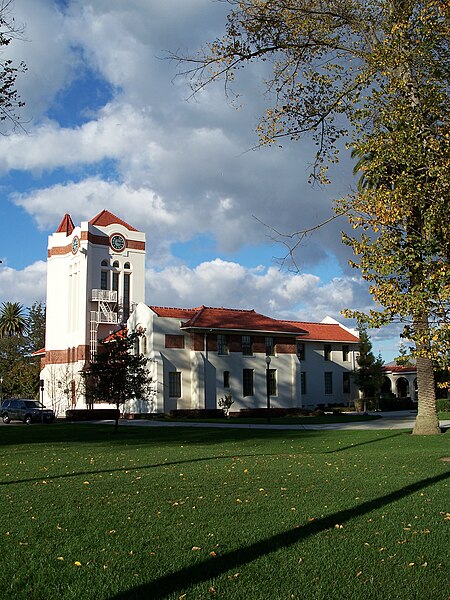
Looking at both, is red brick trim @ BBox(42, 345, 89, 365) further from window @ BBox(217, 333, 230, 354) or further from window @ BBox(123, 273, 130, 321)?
window @ BBox(217, 333, 230, 354)

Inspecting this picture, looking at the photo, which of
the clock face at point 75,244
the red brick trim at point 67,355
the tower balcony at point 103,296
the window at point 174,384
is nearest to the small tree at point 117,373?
the window at point 174,384

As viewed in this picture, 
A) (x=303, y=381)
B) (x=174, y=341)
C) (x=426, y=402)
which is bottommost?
(x=426, y=402)

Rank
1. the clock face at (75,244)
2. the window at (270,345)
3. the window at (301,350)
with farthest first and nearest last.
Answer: the clock face at (75,244) < the window at (301,350) < the window at (270,345)

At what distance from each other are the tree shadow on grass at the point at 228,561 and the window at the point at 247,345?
4198cm

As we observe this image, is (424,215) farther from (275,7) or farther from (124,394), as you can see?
(124,394)

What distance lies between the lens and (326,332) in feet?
201

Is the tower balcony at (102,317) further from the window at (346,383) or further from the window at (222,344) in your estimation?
the window at (346,383)

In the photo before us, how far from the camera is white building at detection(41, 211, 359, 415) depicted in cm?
4800

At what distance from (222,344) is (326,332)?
15.5 metres

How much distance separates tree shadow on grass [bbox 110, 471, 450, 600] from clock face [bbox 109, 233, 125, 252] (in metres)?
55.2

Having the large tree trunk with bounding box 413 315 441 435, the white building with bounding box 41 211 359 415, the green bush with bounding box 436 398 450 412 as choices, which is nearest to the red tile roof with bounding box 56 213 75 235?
the white building with bounding box 41 211 359 415

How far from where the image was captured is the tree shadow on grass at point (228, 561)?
5.19 metres

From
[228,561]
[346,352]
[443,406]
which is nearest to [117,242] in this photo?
[346,352]

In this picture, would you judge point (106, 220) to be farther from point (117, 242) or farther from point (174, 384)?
point (174, 384)
